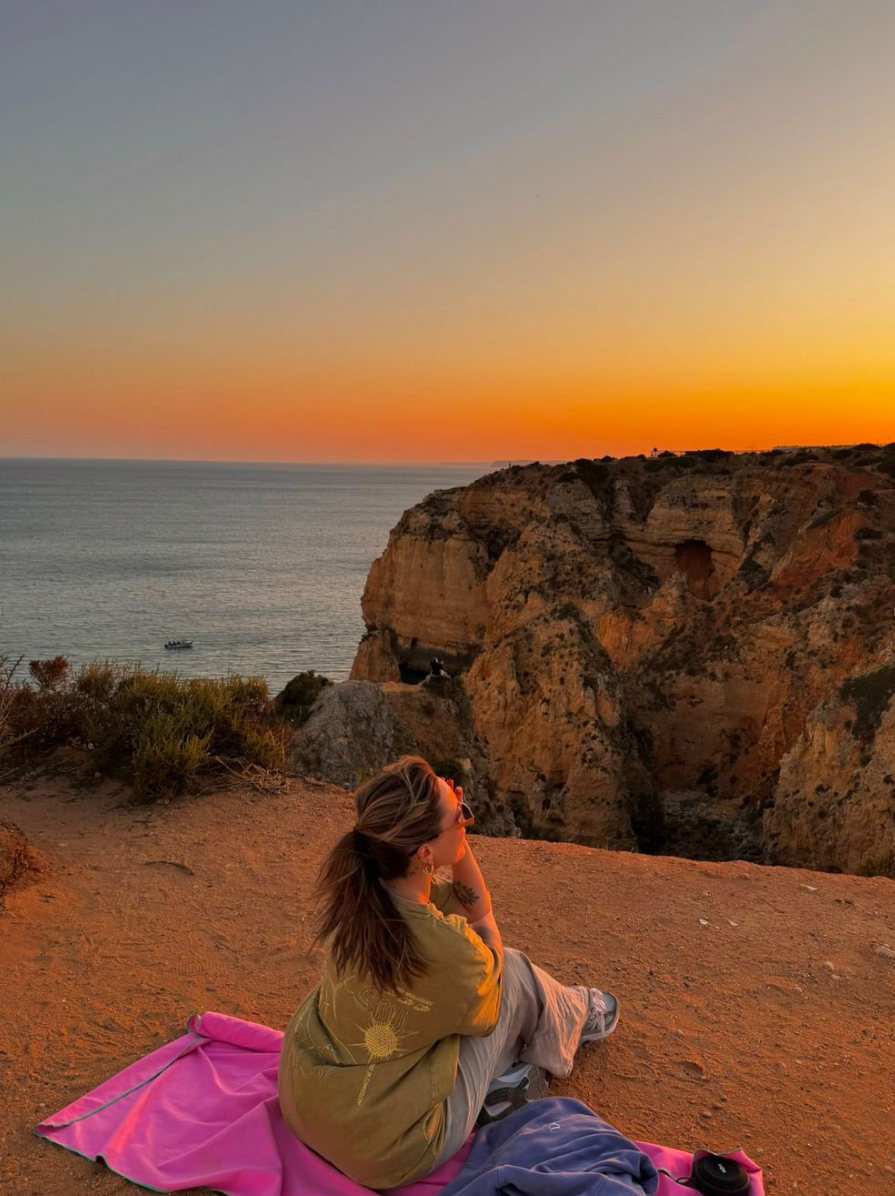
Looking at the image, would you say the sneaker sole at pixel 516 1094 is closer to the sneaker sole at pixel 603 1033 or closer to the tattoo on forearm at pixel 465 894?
the sneaker sole at pixel 603 1033

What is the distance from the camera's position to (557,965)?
6355 millimetres

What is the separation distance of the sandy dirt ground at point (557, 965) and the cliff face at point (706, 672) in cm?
727

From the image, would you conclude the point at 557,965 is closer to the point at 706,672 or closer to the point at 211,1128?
the point at 211,1128

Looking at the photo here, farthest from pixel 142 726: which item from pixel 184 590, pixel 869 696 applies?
pixel 184 590

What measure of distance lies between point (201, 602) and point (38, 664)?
6265 cm

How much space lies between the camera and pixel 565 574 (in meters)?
34.0

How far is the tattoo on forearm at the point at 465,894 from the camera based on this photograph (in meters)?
4.12

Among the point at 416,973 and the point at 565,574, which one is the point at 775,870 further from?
the point at 565,574

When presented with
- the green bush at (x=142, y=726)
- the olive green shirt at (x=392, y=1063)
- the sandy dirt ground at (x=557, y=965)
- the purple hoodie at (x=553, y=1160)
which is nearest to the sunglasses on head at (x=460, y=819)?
the olive green shirt at (x=392, y=1063)

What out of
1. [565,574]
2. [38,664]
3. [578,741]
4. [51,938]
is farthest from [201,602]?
[51,938]

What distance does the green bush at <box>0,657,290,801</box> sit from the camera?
30.8 feet

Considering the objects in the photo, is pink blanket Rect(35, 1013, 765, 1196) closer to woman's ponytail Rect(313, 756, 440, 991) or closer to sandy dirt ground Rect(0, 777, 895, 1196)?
sandy dirt ground Rect(0, 777, 895, 1196)

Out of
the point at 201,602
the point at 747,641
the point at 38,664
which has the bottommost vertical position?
the point at 201,602

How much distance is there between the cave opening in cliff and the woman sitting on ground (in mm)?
33869
